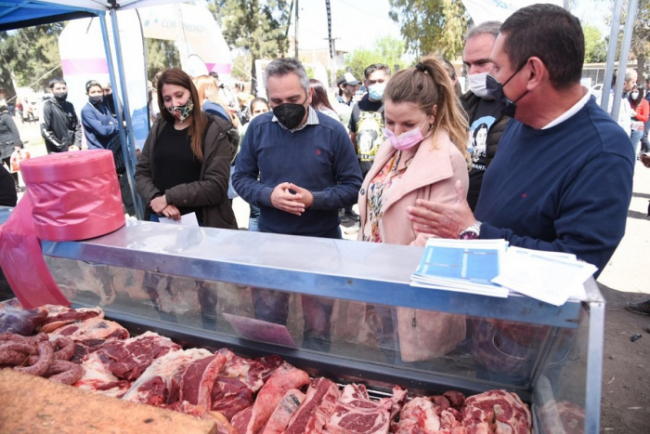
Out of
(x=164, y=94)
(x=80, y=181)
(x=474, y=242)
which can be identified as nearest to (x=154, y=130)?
(x=164, y=94)

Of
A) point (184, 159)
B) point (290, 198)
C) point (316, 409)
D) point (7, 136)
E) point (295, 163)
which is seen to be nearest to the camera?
point (316, 409)

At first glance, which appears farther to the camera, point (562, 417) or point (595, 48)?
point (595, 48)

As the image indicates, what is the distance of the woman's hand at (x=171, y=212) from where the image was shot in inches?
123

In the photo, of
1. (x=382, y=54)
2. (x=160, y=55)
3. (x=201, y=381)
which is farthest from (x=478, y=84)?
(x=382, y=54)

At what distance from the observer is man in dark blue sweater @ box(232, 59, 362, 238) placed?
281 cm

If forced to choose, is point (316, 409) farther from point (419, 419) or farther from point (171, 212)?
point (171, 212)

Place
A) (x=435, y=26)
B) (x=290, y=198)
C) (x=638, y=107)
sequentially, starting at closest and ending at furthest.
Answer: (x=290, y=198) → (x=638, y=107) → (x=435, y=26)

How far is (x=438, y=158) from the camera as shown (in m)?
2.07

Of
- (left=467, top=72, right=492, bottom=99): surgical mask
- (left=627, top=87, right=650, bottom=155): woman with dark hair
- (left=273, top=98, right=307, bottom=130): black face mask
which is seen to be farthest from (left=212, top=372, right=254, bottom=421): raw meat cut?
(left=627, top=87, right=650, bottom=155): woman with dark hair

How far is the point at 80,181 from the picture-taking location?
68.3 inches

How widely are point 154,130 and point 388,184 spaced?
198cm

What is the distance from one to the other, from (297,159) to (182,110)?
0.97m

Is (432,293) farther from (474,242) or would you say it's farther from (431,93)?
(431,93)

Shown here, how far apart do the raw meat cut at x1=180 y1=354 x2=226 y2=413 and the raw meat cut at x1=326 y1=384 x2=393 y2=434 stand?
47 cm
